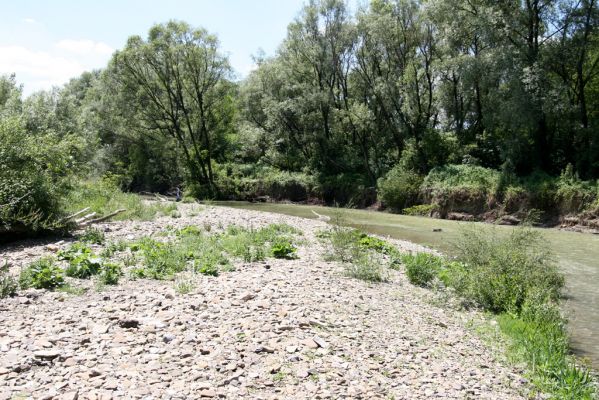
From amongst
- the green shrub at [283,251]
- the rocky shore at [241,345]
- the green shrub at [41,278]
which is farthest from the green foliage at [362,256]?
the green shrub at [41,278]

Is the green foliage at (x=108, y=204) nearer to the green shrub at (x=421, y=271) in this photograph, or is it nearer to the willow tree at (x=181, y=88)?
the green shrub at (x=421, y=271)

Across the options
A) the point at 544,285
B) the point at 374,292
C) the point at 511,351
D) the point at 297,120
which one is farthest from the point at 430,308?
the point at 297,120

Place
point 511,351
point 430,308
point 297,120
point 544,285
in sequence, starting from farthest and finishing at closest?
point 297,120
point 544,285
point 430,308
point 511,351

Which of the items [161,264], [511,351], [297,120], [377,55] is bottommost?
[511,351]

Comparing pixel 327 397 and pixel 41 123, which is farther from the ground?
pixel 41 123

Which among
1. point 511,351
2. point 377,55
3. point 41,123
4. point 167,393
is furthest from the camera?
point 377,55

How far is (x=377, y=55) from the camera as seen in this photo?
46.0 m

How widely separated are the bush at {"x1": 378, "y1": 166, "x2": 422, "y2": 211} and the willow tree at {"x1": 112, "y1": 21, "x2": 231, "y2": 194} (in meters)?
20.9

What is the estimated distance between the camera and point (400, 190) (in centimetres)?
3819

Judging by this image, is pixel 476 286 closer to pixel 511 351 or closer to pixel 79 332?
pixel 511 351

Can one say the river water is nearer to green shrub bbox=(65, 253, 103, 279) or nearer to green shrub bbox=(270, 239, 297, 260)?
green shrub bbox=(270, 239, 297, 260)

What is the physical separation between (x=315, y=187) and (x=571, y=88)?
2403 cm

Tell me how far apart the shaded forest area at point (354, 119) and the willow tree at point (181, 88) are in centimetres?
16

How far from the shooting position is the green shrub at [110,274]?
1005cm
